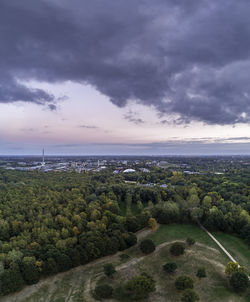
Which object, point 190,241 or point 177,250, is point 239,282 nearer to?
point 177,250

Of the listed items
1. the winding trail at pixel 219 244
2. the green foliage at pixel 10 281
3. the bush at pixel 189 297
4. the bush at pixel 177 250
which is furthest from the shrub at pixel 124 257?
the winding trail at pixel 219 244

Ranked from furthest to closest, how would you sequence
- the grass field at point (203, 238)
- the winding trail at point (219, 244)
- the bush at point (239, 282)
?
the grass field at point (203, 238) → the winding trail at point (219, 244) → the bush at point (239, 282)

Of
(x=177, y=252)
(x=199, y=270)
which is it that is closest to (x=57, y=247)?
(x=177, y=252)

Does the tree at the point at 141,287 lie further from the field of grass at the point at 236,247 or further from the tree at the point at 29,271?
the field of grass at the point at 236,247

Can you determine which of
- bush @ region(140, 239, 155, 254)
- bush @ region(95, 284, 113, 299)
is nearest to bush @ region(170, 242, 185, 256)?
bush @ region(140, 239, 155, 254)

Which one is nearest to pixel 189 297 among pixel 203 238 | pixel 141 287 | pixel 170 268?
pixel 141 287

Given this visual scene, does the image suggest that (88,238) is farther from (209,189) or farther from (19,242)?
(209,189)
